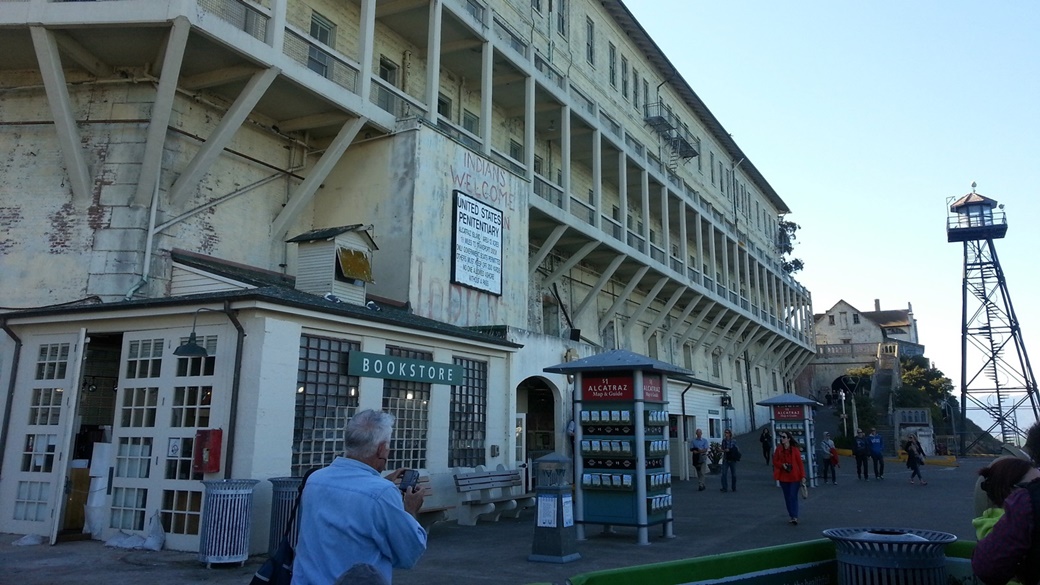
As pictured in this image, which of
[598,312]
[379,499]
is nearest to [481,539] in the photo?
[379,499]

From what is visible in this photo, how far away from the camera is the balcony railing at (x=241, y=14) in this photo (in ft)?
46.0

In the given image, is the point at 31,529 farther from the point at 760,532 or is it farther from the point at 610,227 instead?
the point at 610,227

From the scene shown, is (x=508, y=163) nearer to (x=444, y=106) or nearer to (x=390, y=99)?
(x=444, y=106)

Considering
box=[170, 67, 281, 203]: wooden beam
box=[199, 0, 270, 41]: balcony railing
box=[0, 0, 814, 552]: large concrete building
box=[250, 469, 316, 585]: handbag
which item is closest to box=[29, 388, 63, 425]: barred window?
box=[0, 0, 814, 552]: large concrete building

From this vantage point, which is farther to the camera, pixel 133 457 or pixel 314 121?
pixel 314 121

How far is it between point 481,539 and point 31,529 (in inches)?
276

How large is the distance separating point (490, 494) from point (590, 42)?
917 inches

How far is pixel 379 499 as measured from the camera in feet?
10.8

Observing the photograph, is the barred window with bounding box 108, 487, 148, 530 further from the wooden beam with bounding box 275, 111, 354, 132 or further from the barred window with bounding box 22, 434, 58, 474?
the wooden beam with bounding box 275, 111, 354, 132

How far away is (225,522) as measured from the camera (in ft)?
30.4

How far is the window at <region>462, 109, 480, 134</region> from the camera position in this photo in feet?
80.0

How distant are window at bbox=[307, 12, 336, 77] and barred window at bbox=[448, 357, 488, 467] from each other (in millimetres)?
7663

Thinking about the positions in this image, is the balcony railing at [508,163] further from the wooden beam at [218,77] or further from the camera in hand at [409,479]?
the camera in hand at [409,479]

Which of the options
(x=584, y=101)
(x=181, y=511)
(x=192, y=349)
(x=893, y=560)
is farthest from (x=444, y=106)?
(x=893, y=560)
